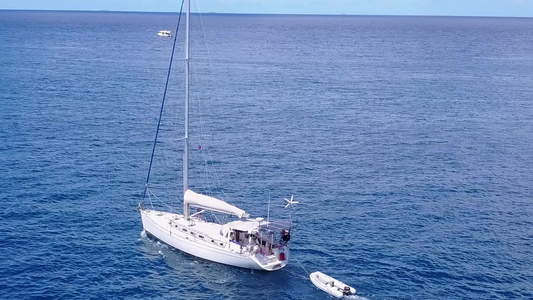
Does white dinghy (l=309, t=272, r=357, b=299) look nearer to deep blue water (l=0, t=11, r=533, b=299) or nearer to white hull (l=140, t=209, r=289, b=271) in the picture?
deep blue water (l=0, t=11, r=533, b=299)

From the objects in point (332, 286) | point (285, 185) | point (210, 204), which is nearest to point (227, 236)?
point (210, 204)

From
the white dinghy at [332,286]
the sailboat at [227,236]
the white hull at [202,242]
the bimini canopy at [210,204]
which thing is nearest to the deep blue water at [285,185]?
the white dinghy at [332,286]

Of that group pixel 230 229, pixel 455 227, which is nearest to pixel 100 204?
pixel 230 229

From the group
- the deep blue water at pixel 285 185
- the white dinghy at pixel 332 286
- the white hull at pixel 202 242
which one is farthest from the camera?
the white hull at pixel 202 242

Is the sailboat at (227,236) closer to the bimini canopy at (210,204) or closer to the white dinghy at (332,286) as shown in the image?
the bimini canopy at (210,204)

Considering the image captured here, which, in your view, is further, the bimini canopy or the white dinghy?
the bimini canopy

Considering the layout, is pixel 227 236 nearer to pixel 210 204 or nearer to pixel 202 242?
pixel 202 242

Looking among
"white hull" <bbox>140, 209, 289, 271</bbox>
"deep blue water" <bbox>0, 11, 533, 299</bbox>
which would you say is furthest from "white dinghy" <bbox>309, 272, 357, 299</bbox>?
"white hull" <bbox>140, 209, 289, 271</bbox>
